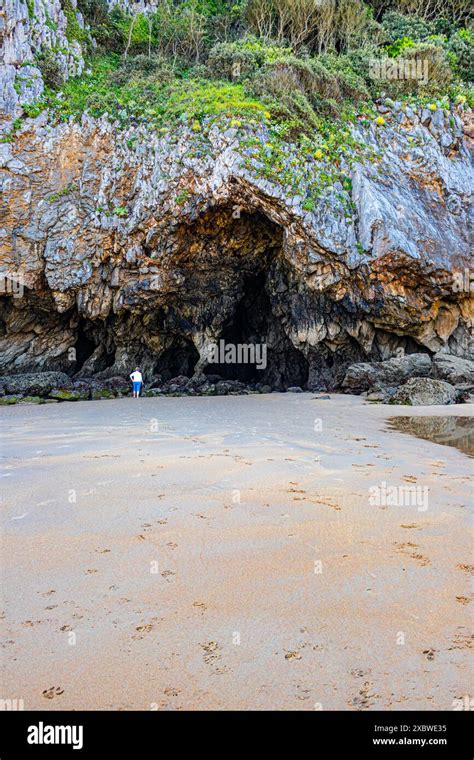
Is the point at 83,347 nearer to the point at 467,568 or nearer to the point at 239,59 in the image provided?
the point at 239,59

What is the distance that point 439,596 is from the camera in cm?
265

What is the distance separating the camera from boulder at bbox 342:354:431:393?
17.2 metres

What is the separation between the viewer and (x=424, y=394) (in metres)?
14.2

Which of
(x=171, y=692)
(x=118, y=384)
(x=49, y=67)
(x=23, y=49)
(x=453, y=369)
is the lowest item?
(x=171, y=692)

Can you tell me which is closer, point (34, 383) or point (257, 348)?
point (34, 383)

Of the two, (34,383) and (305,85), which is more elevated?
(305,85)

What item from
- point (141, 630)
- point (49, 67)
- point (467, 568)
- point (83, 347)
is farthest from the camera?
point (83, 347)

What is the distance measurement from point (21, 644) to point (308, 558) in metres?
1.73

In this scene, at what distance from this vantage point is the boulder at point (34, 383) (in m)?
17.7

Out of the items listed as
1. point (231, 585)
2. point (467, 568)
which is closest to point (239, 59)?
point (467, 568)

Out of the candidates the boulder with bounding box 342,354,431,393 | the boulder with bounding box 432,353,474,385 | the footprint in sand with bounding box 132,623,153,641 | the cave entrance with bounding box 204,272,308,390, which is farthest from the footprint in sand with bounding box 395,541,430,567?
the cave entrance with bounding box 204,272,308,390

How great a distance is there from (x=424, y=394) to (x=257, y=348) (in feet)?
37.3

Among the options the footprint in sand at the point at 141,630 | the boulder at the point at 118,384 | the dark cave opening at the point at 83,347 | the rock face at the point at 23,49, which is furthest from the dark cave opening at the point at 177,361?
the footprint in sand at the point at 141,630
